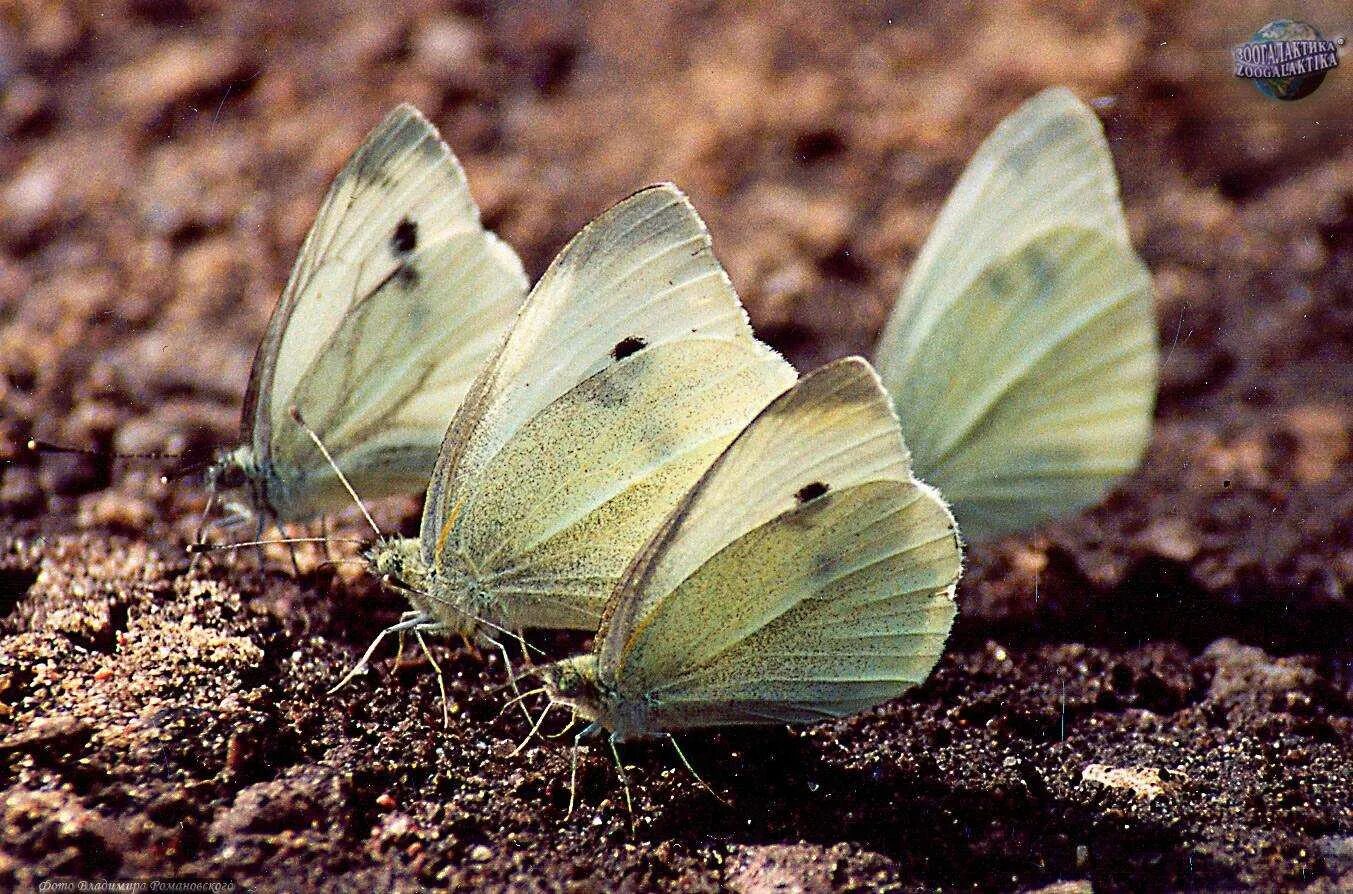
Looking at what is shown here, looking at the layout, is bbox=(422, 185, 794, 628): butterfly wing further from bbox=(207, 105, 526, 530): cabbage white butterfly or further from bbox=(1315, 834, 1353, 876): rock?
bbox=(1315, 834, 1353, 876): rock

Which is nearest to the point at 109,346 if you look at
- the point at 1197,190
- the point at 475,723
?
the point at 475,723

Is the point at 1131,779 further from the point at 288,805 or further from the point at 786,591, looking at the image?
the point at 288,805

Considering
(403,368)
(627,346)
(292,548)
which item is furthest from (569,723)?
(403,368)

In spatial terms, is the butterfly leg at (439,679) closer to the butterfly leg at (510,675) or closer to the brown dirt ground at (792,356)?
the brown dirt ground at (792,356)
